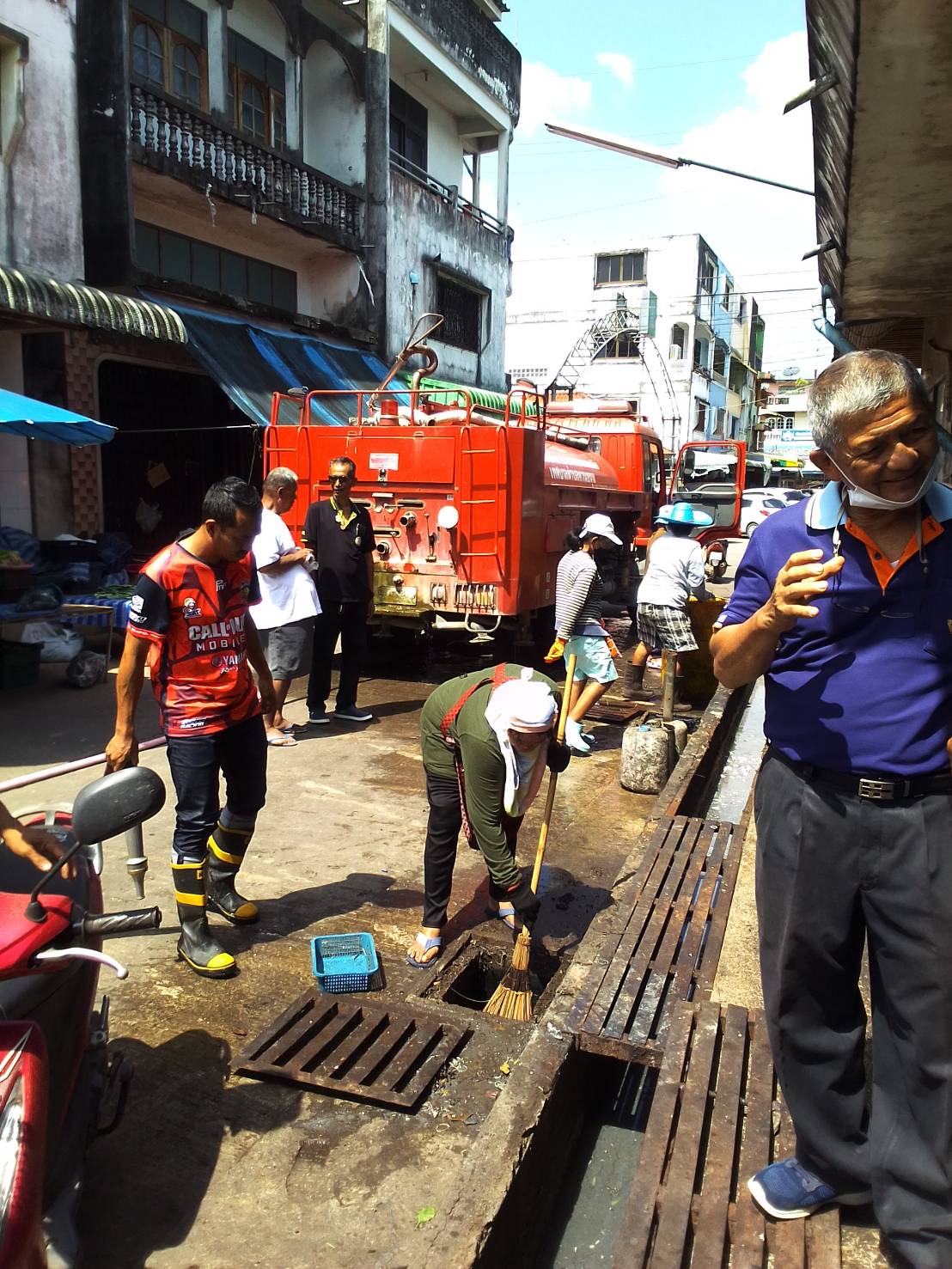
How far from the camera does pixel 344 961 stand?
3.55 m

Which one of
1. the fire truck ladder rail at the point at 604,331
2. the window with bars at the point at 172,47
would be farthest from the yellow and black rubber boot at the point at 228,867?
the fire truck ladder rail at the point at 604,331

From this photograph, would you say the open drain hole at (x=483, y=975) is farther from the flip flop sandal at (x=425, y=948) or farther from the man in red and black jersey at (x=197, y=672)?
the man in red and black jersey at (x=197, y=672)

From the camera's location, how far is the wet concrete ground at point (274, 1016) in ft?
7.93

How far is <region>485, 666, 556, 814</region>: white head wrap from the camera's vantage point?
10.7 ft

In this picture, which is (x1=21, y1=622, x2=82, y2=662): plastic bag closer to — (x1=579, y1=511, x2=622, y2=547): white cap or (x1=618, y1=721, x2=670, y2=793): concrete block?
(x1=579, y1=511, x2=622, y2=547): white cap

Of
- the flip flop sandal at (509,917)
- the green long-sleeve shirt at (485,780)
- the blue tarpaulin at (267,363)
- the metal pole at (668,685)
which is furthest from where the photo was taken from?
the blue tarpaulin at (267,363)

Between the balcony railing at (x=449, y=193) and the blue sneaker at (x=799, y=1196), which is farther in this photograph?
the balcony railing at (x=449, y=193)

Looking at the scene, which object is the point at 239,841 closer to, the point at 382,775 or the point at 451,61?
the point at 382,775

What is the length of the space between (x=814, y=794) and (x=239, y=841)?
260cm

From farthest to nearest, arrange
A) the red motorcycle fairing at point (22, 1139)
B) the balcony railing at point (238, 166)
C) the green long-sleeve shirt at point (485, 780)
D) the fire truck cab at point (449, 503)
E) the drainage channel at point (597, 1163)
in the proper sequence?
the balcony railing at point (238, 166) → the fire truck cab at point (449, 503) → the green long-sleeve shirt at point (485, 780) → the drainage channel at point (597, 1163) → the red motorcycle fairing at point (22, 1139)

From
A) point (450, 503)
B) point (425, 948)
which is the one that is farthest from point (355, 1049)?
point (450, 503)

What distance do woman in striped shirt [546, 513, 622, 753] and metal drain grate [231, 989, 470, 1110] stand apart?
3405 millimetres

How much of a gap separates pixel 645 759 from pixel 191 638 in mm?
3278

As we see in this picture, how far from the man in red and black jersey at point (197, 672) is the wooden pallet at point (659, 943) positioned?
144 centimetres
